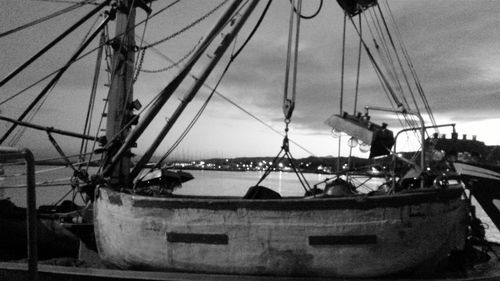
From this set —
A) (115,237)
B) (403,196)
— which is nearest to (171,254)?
(115,237)

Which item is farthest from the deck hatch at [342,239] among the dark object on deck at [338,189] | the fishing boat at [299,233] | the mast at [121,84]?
the mast at [121,84]

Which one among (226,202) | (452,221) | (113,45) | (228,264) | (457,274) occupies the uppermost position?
(113,45)

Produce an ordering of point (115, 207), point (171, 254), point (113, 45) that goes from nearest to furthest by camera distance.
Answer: point (171, 254) < point (115, 207) < point (113, 45)

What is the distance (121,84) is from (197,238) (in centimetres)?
453

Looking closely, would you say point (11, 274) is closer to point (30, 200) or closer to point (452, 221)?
point (30, 200)

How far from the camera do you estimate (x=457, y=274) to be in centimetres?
487

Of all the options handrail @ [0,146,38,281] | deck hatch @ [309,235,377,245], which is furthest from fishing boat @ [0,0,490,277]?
handrail @ [0,146,38,281]

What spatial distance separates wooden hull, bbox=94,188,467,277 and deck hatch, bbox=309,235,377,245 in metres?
0.01

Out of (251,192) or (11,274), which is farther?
(251,192)

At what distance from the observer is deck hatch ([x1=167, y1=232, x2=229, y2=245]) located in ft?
14.5

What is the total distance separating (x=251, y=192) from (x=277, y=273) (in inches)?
49.9

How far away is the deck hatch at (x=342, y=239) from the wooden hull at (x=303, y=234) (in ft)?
0.04

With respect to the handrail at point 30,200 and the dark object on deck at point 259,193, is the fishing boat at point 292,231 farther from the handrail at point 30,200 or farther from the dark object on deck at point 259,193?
the handrail at point 30,200

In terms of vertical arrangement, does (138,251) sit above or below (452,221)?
below
